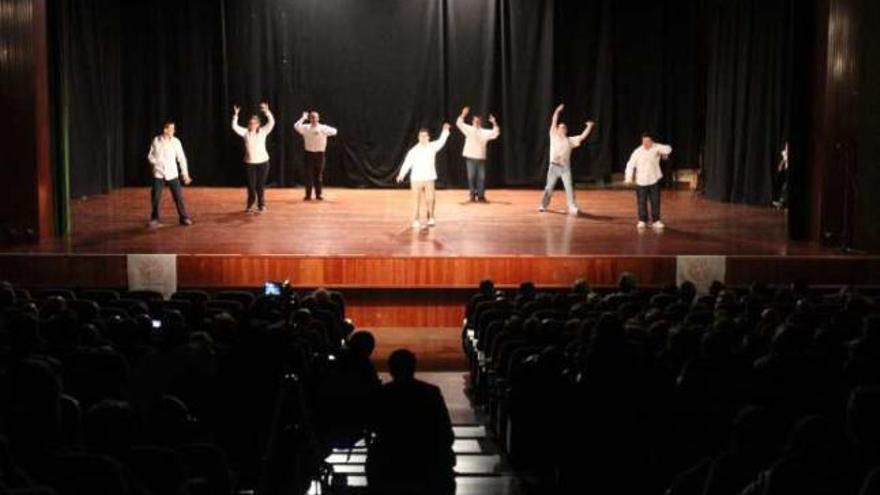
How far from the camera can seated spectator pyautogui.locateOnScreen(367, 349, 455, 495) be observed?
6543mm

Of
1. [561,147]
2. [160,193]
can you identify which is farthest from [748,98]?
[160,193]

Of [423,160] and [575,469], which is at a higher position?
[423,160]

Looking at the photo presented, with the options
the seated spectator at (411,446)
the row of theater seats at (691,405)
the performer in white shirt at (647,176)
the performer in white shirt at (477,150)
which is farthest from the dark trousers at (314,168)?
the seated spectator at (411,446)

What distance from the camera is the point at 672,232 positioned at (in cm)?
1970

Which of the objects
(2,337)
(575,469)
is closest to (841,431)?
(575,469)

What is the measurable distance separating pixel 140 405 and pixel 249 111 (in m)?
20.3

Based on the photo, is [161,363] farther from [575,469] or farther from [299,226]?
[299,226]

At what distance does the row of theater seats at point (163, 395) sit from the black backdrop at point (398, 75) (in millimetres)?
16665

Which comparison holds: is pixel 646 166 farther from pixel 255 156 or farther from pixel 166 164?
pixel 166 164

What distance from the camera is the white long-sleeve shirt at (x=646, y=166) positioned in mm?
20062

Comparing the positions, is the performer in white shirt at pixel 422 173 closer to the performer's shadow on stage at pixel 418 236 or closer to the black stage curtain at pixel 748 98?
the performer's shadow on stage at pixel 418 236

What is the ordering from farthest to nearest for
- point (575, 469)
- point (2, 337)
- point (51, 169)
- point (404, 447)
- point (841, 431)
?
1. point (51, 169)
2. point (2, 337)
3. point (575, 469)
4. point (404, 447)
5. point (841, 431)

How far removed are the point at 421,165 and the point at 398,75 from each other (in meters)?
8.56

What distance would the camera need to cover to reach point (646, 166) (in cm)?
2016
